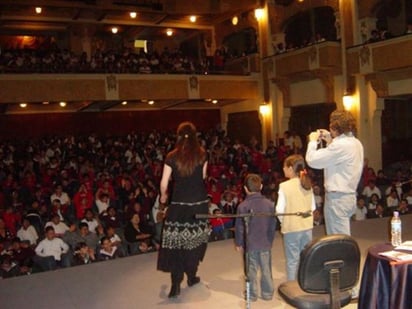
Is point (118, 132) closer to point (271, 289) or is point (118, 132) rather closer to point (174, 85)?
point (174, 85)

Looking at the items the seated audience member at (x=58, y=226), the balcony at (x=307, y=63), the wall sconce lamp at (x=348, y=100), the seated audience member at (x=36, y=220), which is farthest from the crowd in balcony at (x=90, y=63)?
the seated audience member at (x=58, y=226)

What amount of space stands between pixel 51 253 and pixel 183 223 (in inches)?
137

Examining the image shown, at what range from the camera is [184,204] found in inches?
187

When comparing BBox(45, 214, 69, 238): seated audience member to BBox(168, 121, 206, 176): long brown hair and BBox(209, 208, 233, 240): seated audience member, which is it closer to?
BBox(209, 208, 233, 240): seated audience member

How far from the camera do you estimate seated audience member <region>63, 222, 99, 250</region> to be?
26.0 ft

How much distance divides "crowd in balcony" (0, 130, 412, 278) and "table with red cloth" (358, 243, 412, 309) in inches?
95.4

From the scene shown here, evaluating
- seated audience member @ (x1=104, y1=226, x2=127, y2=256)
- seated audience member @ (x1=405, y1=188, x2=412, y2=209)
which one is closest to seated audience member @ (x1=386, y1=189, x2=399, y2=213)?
seated audience member @ (x1=405, y1=188, x2=412, y2=209)

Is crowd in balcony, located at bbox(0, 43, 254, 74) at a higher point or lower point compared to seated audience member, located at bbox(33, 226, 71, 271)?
higher

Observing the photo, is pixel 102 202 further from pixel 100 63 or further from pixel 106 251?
pixel 100 63

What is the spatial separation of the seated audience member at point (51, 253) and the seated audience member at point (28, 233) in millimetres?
835

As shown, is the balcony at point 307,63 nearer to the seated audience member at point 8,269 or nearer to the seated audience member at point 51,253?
the seated audience member at point 51,253

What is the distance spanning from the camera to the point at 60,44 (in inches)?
832

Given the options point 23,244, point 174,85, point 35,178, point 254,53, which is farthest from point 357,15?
point 23,244

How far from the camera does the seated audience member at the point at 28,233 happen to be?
8.26 metres
